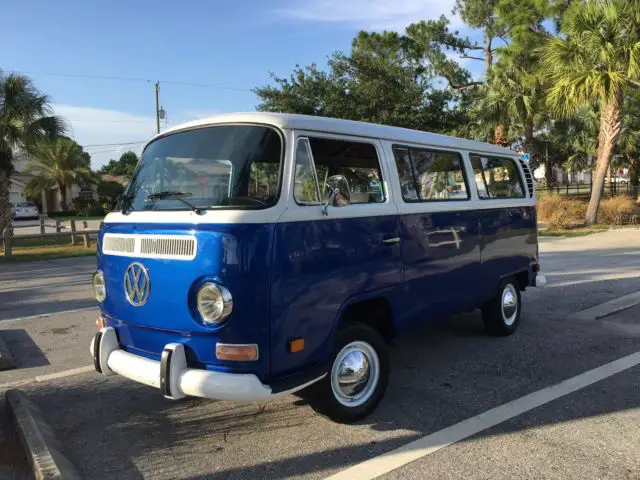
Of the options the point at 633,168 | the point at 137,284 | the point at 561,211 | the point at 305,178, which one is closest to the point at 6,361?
the point at 137,284

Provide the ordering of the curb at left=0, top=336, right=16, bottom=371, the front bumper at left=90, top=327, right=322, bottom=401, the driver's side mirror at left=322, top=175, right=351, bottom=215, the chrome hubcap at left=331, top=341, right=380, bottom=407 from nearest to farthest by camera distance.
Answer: the front bumper at left=90, top=327, right=322, bottom=401, the driver's side mirror at left=322, top=175, right=351, bottom=215, the chrome hubcap at left=331, top=341, right=380, bottom=407, the curb at left=0, top=336, right=16, bottom=371

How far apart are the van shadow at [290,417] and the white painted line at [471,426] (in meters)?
0.08

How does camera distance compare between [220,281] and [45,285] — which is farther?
[45,285]

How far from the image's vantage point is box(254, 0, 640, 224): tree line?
18.0 meters

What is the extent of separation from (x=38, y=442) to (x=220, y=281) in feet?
5.47

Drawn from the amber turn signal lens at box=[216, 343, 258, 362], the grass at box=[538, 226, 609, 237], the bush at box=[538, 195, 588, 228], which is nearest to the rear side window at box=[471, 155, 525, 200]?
the amber turn signal lens at box=[216, 343, 258, 362]

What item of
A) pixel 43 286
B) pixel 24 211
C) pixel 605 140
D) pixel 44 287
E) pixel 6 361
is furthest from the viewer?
pixel 24 211

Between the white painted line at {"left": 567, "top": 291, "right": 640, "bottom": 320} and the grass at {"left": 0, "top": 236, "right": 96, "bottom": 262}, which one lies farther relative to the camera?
the grass at {"left": 0, "top": 236, "right": 96, "bottom": 262}

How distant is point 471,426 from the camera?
405 cm

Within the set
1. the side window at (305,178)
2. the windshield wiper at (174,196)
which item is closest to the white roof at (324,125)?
the side window at (305,178)

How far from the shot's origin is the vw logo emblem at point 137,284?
3.76 metres

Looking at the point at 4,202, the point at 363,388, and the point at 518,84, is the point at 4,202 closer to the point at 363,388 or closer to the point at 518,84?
the point at 363,388

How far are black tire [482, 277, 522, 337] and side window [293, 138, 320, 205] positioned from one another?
3.23m

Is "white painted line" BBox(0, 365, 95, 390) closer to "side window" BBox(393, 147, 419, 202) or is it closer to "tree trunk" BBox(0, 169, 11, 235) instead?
"side window" BBox(393, 147, 419, 202)
